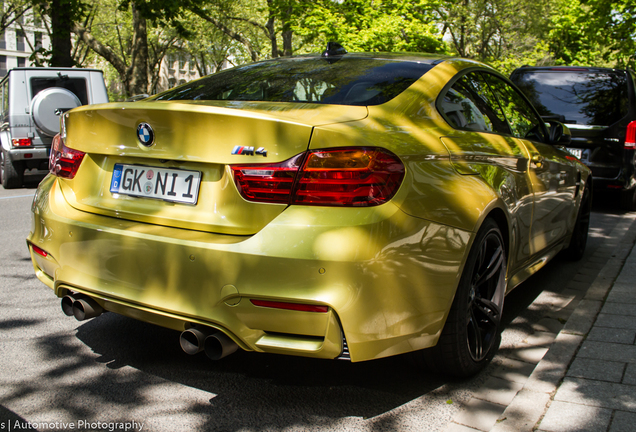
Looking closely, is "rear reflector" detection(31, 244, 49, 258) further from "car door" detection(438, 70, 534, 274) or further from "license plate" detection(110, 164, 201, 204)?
"car door" detection(438, 70, 534, 274)

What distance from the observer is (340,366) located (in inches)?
123

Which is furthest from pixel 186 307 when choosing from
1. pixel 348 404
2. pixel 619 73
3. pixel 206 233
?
pixel 619 73

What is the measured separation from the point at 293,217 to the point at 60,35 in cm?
1935

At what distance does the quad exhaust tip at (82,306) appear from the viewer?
107 inches

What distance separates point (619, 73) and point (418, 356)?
731 centimetres

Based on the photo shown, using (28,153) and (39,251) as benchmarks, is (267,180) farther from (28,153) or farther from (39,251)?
(28,153)

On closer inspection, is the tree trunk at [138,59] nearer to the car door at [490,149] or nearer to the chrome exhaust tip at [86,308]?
the car door at [490,149]

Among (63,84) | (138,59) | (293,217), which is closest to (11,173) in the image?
(63,84)

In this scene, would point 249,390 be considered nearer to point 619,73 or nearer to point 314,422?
point 314,422

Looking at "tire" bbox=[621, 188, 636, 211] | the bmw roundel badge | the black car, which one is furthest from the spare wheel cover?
"tire" bbox=[621, 188, 636, 211]

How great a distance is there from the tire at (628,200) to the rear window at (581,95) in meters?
1.24

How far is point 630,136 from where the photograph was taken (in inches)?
321

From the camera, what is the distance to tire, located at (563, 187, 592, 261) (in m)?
5.41

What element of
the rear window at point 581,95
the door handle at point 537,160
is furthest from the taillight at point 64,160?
the rear window at point 581,95
